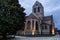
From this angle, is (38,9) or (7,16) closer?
(7,16)

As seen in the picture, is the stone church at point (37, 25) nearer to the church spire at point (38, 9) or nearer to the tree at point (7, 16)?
the church spire at point (38, 9)

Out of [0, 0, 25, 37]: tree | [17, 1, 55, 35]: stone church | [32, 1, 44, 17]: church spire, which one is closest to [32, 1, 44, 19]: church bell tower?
[32, 1, 44, 17]: church spire

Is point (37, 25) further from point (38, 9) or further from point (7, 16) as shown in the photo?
point (7, 16)

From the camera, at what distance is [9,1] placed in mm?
24000

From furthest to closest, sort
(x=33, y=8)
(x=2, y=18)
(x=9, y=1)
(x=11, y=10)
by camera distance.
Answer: (x=33, y=8)
(x=9, y=1)
(x=11, y=10)
(x=2, y=18)

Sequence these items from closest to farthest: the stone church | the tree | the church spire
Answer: the tree < the stone church < the church spire

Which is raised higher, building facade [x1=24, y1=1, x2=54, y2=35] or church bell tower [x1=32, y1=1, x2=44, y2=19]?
church bell tower [x1=32, y1=1, x2=44, y2=19]

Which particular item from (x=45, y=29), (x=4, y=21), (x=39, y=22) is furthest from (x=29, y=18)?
(x=4, y=21)

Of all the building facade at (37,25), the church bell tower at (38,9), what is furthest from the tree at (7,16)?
the church bell tower at (38,9)

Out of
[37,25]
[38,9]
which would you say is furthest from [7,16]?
[38,9]

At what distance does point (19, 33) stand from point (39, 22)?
8734 millimetres

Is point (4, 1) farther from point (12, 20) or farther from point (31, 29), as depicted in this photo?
point (31, 29)

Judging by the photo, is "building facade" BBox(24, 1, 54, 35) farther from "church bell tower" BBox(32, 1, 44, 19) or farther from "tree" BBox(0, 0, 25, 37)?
"tree" BBox(0, 0, 25, 37)

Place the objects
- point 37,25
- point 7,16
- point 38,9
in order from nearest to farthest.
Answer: point 7,16 → point 37,25 → point 38,9
